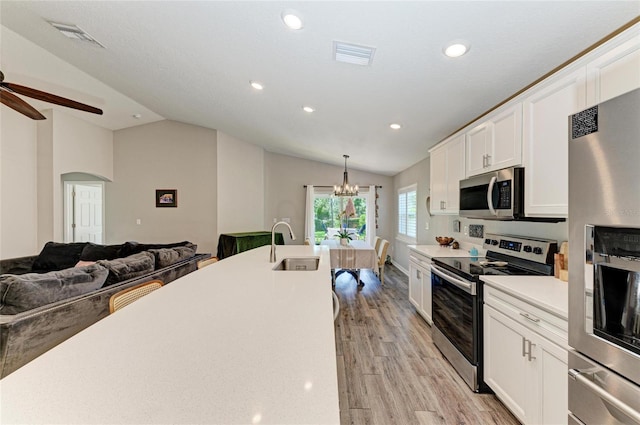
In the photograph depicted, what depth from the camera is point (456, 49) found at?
1.64 m

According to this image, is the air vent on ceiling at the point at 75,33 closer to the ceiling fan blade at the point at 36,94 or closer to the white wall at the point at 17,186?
the ceiling fan blade at the point at 36,94

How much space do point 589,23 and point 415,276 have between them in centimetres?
276

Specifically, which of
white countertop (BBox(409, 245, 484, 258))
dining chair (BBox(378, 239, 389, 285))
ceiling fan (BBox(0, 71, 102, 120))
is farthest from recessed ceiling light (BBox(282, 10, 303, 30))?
dining chair (BBox(378, 239, 389, 285))

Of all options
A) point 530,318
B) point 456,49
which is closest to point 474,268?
point 530,318

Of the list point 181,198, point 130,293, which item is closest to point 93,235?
point 181,198

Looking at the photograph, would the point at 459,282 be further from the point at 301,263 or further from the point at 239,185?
the point at 239,185

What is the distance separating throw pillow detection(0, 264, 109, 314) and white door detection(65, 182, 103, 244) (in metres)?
4.87

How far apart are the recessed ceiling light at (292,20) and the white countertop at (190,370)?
1702 millimetres

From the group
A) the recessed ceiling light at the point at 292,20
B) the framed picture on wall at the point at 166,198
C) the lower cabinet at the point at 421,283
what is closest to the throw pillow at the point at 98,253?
the framed picture on wall at the point at 166,198

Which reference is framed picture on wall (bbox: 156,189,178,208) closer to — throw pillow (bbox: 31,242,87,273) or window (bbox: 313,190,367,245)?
throw pillow (bbox: 31,242,87,273)

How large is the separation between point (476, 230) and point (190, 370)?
314 cm

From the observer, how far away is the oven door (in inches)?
77.3

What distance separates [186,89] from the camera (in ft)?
12.2

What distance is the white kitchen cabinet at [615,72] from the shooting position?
1.21 m
